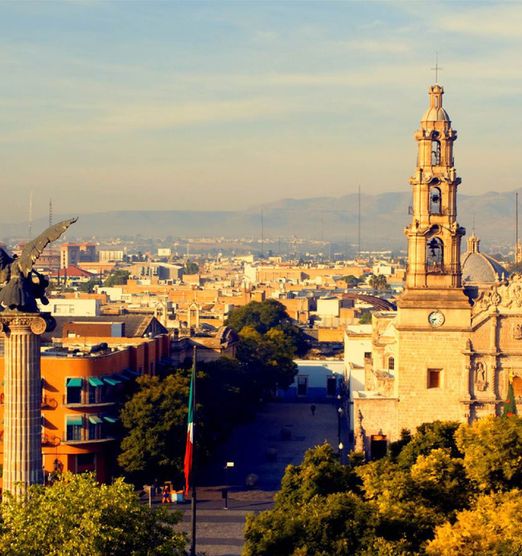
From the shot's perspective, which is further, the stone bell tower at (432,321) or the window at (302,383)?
the window at (302,383)

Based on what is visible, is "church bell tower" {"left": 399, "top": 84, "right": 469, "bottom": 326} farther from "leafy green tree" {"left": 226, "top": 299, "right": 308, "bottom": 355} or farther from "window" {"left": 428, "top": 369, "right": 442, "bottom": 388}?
"leafy green tree" {"left": 226, "top": 299, "right": 308, "bottom": 355}

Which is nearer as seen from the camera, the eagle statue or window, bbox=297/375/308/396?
the eagle statue

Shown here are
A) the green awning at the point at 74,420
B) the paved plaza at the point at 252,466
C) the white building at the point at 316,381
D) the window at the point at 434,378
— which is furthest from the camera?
the white building at the point at 316,381

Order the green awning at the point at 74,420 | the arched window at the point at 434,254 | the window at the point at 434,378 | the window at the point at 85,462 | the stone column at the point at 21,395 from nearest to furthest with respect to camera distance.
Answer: the stone column at the point at 21,395, the window at the point at 85,462, the green awning at the point at 74,420, the window at the point at 434,378, the arched window at the point at 434,254

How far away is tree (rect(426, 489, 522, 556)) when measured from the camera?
42.3m

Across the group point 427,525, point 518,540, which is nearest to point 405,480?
point 427,525

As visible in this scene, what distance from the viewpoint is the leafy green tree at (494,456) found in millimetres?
53656

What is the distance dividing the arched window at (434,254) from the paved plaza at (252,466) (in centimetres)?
1158

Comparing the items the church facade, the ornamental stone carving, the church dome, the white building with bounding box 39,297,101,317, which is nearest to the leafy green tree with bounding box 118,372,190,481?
the church facade

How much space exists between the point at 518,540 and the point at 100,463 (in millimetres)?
29089

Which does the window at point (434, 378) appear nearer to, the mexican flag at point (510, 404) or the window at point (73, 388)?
the mexican flag at point (510, 404)

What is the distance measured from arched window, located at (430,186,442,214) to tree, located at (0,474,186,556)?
34905 millimetres

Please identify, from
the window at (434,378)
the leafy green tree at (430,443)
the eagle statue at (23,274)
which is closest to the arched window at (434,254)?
the window at (434,378)

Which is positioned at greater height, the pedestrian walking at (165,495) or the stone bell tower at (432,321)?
the stone bell tower at (432,321)
